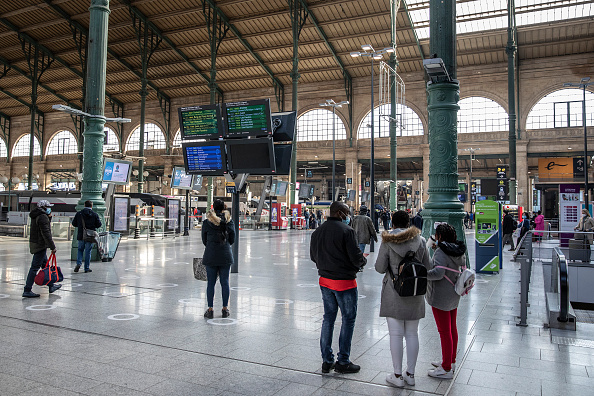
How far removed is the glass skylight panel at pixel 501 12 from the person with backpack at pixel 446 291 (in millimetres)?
34137

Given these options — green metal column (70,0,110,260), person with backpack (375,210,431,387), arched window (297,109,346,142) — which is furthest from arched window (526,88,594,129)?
person with backpack (375,210,431,387)

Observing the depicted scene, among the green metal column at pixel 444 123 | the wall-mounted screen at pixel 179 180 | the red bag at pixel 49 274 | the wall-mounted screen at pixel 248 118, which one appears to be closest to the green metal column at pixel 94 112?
the wall-mounted screen at pixel 248 118

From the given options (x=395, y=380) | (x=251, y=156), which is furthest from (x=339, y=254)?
(x=251, y=156)

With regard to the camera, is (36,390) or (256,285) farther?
(256,285)

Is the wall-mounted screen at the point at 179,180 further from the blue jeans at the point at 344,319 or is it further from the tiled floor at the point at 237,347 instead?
the blue jeans at the point at 344,319

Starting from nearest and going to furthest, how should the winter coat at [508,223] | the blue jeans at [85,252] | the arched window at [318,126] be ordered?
the blue jeans at [85,252]
the winter coat at [508,223]
the arched window at [318,126]

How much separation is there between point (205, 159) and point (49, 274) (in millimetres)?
4400

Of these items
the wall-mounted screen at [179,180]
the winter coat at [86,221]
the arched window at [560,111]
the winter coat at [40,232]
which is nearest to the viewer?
the winter coat at [40,232]

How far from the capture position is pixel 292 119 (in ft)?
35.0

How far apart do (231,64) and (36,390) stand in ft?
145

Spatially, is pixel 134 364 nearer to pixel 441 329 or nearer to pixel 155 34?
pixel 441 329

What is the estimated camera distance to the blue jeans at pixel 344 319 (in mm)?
4332

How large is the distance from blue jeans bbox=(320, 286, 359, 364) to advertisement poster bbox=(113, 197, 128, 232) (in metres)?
20.4

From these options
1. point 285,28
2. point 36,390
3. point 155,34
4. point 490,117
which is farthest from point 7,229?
point 490,117
